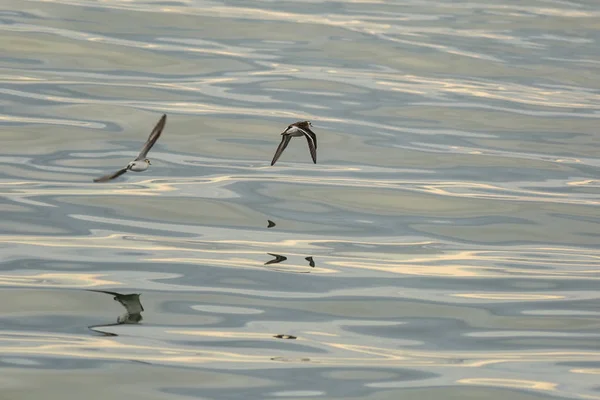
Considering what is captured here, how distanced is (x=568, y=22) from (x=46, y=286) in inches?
664

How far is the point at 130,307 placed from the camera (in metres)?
9.27

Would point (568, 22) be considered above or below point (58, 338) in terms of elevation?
above

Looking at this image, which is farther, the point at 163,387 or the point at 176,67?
the point at 176,67

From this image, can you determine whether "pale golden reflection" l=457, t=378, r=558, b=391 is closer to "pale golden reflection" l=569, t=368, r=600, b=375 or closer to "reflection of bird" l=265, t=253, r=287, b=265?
"pale golden reflection" l=569, t=368, r=600, b=375

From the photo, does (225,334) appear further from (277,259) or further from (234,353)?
(277,259)

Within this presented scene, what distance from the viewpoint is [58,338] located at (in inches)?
334

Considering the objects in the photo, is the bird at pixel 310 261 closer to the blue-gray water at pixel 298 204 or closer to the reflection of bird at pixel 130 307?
the blue-gray water at pixel 298 204

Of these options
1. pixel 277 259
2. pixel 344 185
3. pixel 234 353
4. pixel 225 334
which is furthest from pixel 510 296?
pixel 344 185

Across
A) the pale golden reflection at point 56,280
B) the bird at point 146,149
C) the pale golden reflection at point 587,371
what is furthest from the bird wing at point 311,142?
the pale golden reflection at point 587,371

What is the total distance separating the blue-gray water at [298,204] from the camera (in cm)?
822

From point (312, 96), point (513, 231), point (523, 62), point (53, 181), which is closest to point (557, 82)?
point (523, 62)

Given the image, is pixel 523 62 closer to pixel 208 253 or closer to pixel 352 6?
pixel 352 6

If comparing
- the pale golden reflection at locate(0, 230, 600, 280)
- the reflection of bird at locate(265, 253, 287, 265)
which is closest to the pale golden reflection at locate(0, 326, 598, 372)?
the reflection of bird at locate(265, 253, 287, 265)

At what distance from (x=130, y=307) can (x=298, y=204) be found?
4.14 meters
